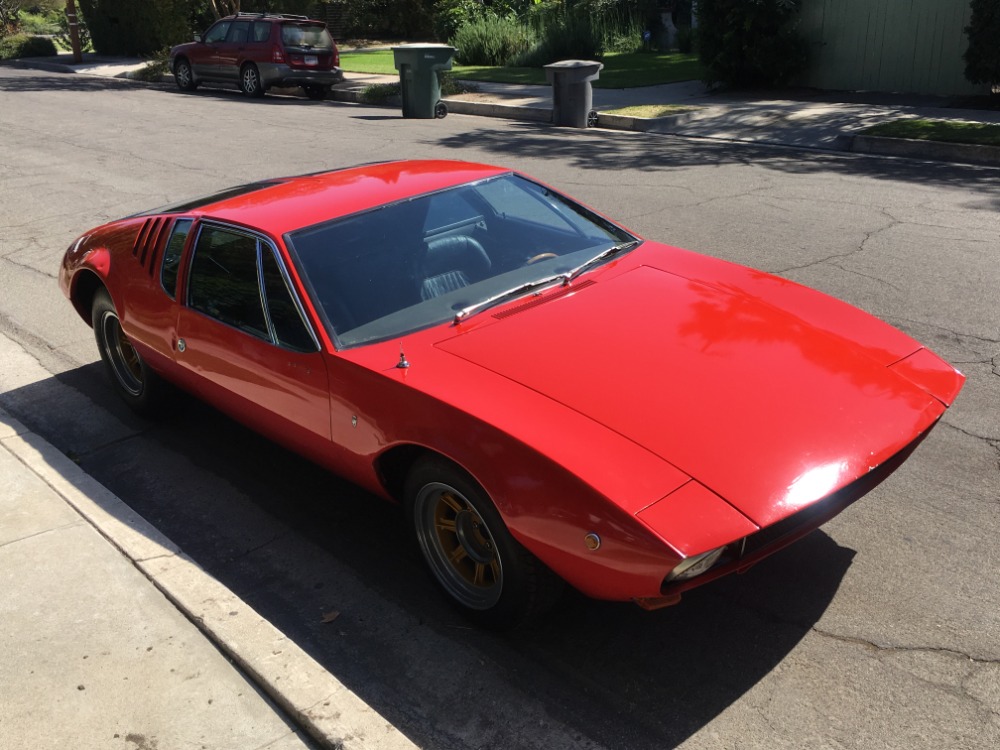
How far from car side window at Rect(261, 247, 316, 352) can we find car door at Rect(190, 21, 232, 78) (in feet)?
69.9

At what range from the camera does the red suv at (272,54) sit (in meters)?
21.8

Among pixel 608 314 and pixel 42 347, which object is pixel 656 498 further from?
pixel 42 347

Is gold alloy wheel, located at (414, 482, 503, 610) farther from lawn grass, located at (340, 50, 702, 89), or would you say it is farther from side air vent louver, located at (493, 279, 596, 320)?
lawn grass, located at (340, 50, 702, 89)

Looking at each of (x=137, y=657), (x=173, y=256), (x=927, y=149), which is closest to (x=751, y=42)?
(x=927, y=149)

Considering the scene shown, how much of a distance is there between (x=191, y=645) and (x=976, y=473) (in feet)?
11.1

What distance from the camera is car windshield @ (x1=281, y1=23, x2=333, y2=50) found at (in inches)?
864

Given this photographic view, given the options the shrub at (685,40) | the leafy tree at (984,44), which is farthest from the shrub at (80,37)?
the leafy tree at (984,44)

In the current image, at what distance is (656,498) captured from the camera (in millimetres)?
2936

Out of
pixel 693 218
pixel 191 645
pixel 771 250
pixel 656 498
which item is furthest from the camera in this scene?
pixel 693 218

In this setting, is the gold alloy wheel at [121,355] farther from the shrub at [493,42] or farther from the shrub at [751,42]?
the shrub at [493,42]

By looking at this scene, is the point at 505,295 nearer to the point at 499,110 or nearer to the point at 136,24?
the point at 499,110

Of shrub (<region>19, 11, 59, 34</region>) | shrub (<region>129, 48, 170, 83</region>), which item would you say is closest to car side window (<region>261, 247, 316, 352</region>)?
shrub (<region>129, 48, 170, 83</region>)

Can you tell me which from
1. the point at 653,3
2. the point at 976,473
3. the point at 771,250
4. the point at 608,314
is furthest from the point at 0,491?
the point at 653,3

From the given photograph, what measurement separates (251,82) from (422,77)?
6.75m
